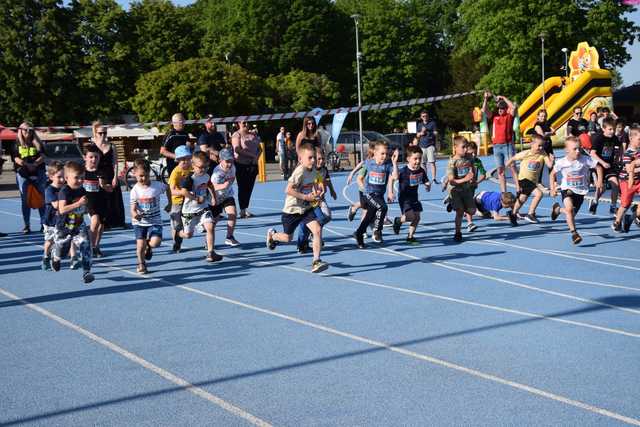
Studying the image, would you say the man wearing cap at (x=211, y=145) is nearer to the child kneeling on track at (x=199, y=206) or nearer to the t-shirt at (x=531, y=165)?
the child kneeling on track at (x=199, y=206)

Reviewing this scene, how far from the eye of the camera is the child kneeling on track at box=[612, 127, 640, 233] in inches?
510

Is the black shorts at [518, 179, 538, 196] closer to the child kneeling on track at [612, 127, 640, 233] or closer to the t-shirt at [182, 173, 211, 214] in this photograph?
the child kneeling on track at [612, 127, 640, 233]

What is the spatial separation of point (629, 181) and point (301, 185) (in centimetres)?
542

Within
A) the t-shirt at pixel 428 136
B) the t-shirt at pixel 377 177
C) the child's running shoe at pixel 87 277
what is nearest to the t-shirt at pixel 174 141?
the t-shirt at pixel 377 177

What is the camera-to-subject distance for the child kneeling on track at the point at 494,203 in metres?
15.3

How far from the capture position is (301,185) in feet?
34.8

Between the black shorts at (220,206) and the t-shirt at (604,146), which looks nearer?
the black shorts at (220,206)

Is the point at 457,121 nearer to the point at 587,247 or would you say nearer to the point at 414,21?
the point at 414,21

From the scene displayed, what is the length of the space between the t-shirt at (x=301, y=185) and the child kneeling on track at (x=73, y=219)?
2.43 metres

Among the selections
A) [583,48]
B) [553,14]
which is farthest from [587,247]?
[553,14]

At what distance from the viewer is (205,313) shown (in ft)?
27.1

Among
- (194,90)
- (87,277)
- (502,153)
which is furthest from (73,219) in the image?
(194,90)

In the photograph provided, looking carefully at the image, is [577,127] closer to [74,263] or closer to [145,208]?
[145,208]

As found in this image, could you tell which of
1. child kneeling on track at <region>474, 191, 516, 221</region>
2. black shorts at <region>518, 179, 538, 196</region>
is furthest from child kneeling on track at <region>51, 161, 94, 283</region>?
child kneeling on track at <region>474, 191, 516, 221</region>
